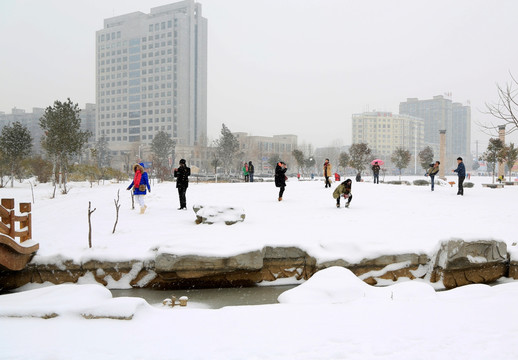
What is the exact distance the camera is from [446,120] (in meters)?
132

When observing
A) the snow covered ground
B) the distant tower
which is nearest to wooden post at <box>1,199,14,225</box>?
the snow covered ground

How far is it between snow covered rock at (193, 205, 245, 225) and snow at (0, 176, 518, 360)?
247 millimetres

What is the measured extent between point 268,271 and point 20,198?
669 inches

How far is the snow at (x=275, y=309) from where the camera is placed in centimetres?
427

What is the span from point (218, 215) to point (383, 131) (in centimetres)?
11243

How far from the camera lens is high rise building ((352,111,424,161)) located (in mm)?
115750

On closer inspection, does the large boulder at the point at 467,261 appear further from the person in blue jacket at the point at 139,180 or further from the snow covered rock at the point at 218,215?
the person in blue jacket at the point at 139,180

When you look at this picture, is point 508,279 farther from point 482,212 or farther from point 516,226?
point 482,212

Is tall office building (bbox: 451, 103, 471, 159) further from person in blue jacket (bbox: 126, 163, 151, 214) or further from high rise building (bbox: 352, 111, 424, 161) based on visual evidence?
person in blue jacket (bbox: 126, 163, 151, 214)

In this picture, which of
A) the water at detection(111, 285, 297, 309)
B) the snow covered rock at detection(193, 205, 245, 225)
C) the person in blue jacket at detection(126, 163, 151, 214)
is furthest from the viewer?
the person in blue jacket at detection(126, 163, 151, 214)

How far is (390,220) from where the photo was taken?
1215 centimetres

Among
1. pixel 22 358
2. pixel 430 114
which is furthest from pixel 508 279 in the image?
pixel 430 114

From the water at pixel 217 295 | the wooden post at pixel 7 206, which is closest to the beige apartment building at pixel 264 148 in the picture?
the water at pixel 217 295

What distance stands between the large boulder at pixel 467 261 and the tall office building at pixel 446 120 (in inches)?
5105
